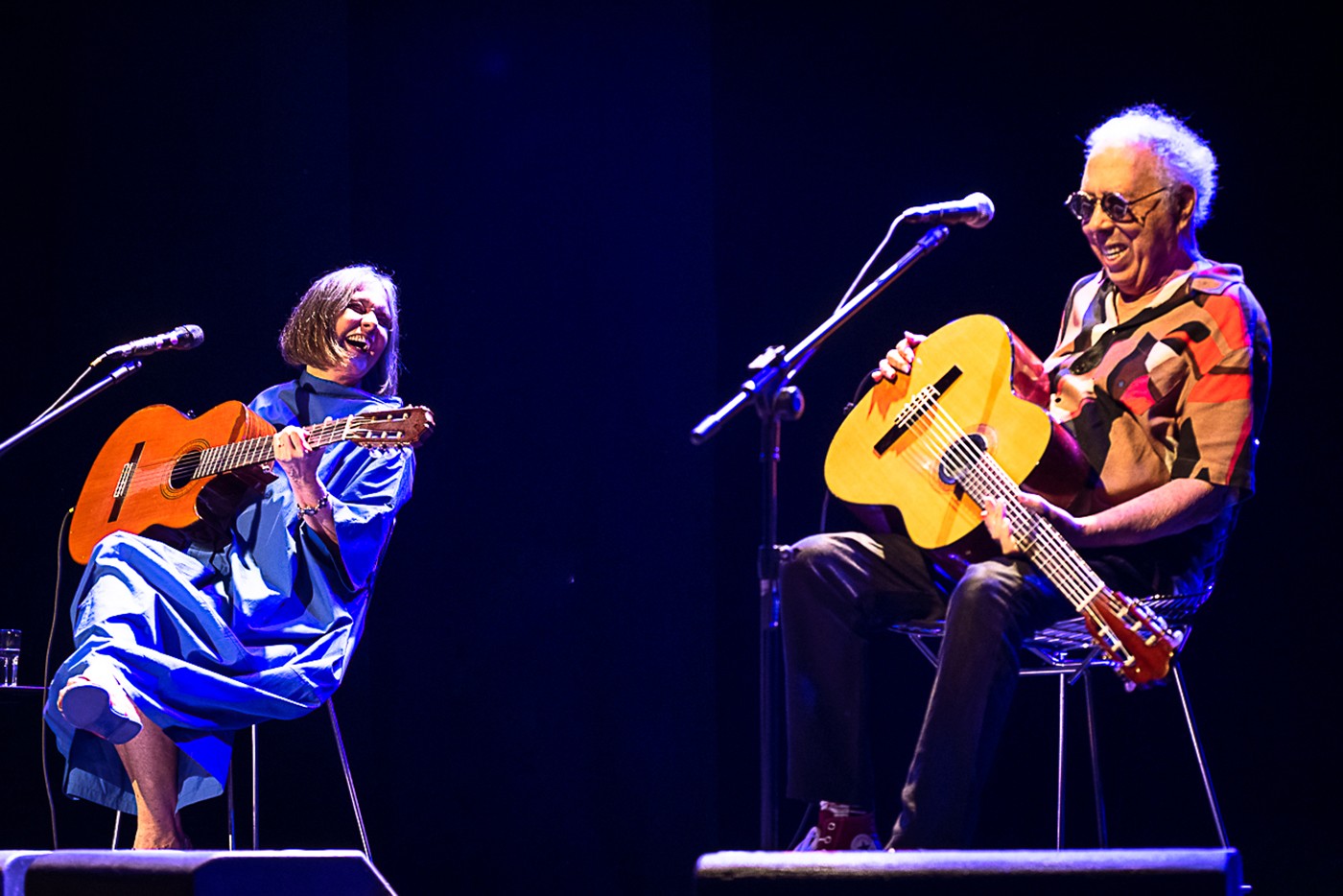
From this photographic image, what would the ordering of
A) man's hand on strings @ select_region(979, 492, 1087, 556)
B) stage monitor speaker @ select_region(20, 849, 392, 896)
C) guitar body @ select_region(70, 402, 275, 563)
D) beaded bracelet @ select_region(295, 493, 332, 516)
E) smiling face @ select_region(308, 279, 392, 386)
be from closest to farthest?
stage monitor speaker @ select_region(20, 849, 392, 896)
man's hand on strings @ select_region(979, 492, 1087, 556)
beaded bracelet @ select_region(295, 493, 332, 516)
guitar body @ select_region(70, 402, 275, 563)
smiling face @ select_region(308, 279, 392, 386)

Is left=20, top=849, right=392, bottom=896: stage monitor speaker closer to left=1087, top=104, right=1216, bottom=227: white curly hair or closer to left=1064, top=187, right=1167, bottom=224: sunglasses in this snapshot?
left=1064, top=187, right=1167, bottom=224: sunglasses

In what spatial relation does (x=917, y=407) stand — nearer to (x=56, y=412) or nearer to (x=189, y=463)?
(x=189, y=463)

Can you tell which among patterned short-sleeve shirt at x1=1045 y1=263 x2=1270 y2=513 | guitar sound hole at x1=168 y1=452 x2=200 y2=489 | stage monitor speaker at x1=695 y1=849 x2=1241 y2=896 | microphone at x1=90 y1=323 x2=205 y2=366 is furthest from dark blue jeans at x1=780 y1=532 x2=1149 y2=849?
microphone at x1=90 y1=323 x2=205 y2=366

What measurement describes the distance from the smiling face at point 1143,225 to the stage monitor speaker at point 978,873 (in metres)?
1.49

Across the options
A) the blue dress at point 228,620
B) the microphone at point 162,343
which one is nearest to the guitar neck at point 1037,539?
the blue dress at point 228,620

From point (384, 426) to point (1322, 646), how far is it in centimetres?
226

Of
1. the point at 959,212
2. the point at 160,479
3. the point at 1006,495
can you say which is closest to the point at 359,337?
the point at 160,479

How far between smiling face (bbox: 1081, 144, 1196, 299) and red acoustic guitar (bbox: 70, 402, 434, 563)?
1551 millimetres

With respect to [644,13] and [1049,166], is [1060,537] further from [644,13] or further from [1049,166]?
[644,13]

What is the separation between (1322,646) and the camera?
3297 millimetres

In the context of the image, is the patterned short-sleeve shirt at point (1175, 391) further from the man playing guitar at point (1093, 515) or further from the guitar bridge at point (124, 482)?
the guitar bridge at point (124, 482)

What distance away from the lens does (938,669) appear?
252cm

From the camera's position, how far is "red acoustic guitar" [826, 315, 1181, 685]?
248 cm

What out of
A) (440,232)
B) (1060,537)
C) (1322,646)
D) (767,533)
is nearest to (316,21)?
(440,232)
